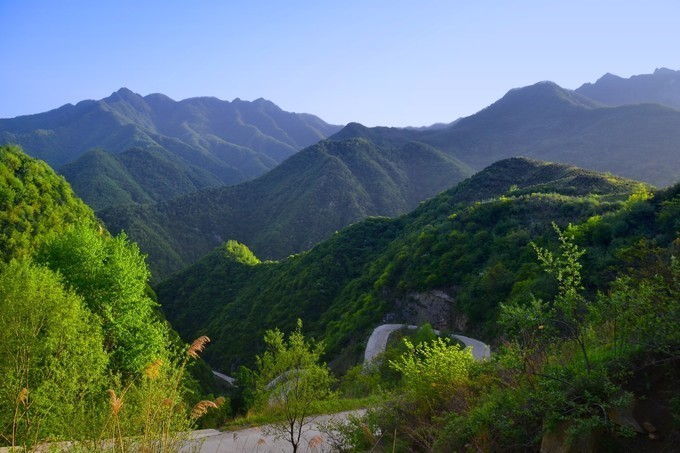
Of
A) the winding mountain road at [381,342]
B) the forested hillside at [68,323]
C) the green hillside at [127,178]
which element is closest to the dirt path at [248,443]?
the forested hillside at [68,323]

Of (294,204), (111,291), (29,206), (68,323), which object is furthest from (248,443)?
(294,204)

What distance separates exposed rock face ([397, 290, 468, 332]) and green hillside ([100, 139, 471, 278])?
6019 centimetres

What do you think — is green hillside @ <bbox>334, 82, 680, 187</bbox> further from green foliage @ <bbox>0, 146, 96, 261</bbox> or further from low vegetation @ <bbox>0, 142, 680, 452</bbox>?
green foliage @ <bbox>0, 146, 96, 261</bbox>

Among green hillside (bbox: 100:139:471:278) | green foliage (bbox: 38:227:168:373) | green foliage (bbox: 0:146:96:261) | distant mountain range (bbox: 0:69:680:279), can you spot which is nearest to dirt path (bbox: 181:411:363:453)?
green foliage (bbox: 38:227:168:373)

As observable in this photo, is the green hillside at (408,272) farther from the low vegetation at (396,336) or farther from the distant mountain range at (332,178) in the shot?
the distant mountain range at (332,178)

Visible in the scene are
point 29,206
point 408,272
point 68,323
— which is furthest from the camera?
point 408,272

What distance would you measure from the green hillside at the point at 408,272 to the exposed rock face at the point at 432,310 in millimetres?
79

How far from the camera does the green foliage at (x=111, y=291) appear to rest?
2117 centimetres

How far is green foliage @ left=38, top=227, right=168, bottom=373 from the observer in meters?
21.2

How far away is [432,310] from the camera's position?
1123 inches

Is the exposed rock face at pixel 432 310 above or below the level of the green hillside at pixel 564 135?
below

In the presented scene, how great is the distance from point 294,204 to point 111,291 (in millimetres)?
81481

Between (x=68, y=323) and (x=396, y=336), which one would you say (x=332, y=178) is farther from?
(x=68, y=323)

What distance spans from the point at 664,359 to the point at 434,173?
120m
